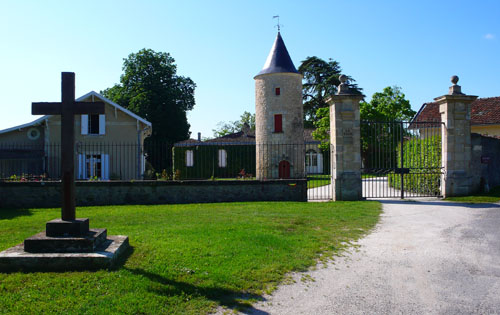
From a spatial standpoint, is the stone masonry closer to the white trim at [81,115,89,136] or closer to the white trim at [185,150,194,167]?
the white trim at [185,150,194,167]

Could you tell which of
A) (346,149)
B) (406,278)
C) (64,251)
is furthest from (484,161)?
(64,251)

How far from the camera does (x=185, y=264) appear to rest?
4.71m

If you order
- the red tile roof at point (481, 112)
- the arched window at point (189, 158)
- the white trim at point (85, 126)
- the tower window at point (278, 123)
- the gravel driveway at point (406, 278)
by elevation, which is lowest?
the gravel driveway at point (406, 278)

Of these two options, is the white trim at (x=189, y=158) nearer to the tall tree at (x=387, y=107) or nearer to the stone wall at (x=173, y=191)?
the tall tree at (x=387, y=107)

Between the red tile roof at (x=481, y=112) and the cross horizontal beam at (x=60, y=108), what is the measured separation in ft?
85.0

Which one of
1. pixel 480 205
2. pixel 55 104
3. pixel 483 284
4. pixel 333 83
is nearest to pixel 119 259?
pixel 55 104

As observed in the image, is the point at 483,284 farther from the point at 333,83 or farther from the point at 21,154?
the point at 333,83

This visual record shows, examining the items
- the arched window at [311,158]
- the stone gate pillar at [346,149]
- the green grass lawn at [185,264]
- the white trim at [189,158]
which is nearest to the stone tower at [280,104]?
the white trim at [189,158]

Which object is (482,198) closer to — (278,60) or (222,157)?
(278,60)

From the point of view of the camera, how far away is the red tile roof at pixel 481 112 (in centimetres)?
2622

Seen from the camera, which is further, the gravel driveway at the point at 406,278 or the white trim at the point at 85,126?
the white trim at the point at 85,126

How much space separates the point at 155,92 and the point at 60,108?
29.6m

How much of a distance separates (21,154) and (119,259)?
17224 mm

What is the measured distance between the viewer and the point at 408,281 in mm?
4461
